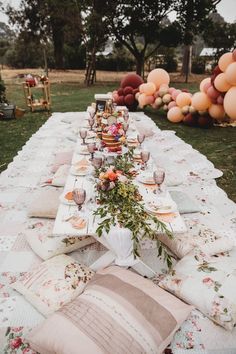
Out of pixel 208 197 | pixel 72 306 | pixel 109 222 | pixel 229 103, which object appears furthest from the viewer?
pixel 229 103

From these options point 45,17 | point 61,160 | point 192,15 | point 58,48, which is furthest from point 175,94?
point 58,48

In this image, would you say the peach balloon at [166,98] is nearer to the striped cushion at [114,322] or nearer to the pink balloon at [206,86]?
the pink balloon at [206,86]

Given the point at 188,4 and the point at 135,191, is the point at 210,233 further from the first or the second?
the point at 188,4

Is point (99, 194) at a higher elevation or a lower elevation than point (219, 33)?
lower

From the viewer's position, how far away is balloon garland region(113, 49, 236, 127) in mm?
7094

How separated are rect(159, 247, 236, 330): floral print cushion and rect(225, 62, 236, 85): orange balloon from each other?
4.98 meters

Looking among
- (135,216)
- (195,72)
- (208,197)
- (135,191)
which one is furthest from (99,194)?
(195,72)

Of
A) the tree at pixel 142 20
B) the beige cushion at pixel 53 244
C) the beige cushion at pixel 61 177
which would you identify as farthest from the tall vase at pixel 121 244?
the tree at pixel 142 20

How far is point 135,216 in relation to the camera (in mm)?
2805

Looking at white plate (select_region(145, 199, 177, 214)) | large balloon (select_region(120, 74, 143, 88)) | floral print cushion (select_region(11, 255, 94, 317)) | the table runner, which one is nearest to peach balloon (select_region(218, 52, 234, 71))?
the table runner

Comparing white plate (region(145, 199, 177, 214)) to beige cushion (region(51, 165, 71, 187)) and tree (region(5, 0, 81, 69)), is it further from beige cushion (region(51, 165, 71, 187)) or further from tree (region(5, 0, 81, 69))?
tree (region(5, 0, 81, 69))

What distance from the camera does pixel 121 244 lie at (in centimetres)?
276

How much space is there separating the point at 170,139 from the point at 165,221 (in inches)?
187

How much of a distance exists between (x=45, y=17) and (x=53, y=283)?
18.1 metres
